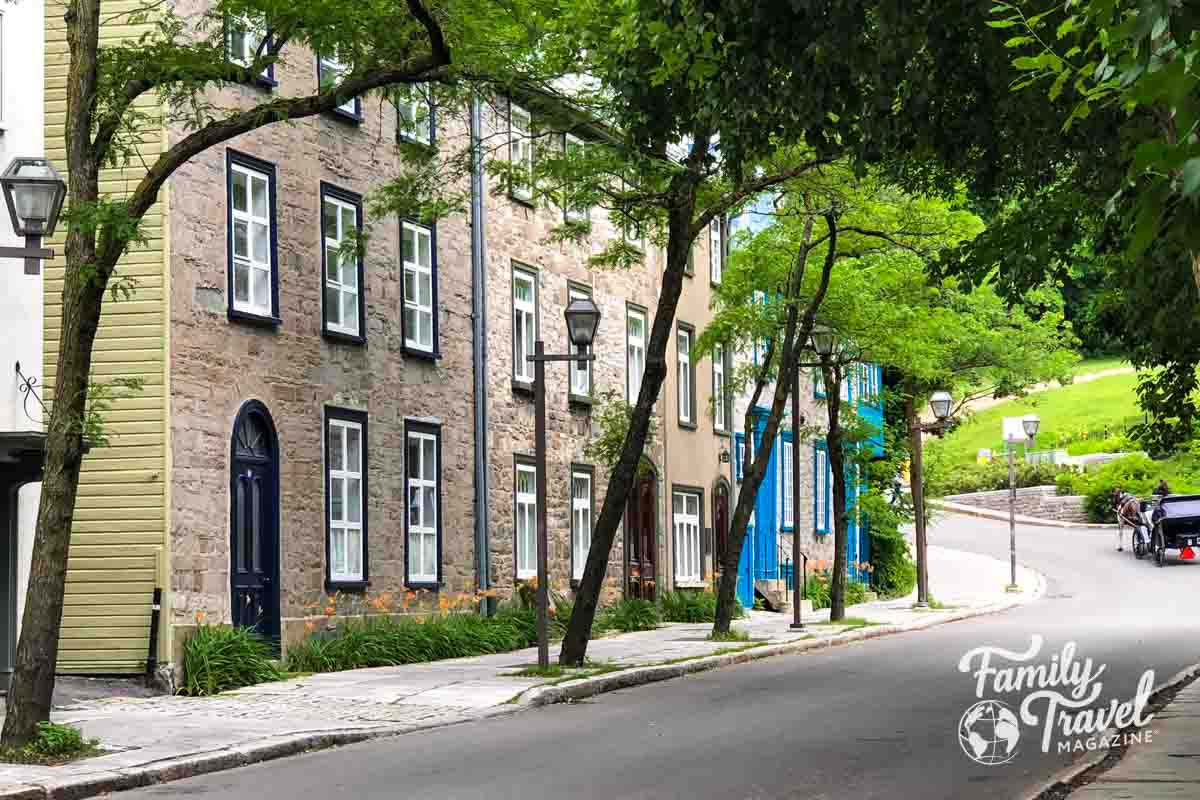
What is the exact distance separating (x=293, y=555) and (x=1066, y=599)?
2363cm

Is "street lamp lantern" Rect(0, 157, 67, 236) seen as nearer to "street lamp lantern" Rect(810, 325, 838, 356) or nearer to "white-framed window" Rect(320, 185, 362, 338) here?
"white-framed window" Rect(320, 185, 362, 338)

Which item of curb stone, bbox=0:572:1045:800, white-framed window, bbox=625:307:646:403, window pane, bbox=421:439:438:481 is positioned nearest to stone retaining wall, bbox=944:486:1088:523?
white-framed window, bbox=625:307:646:403

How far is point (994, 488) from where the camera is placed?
253ft

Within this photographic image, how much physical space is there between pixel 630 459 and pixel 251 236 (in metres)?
5.29

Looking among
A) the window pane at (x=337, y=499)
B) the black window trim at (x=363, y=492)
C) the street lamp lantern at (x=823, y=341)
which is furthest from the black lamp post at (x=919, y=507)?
the window pane at (x=337, y=499)

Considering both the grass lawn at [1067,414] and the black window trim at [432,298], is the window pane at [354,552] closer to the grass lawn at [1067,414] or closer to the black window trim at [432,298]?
the black window trim at [432,298]

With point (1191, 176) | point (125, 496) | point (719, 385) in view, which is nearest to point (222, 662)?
point (125, 496)

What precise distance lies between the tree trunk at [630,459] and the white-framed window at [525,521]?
8006 mm

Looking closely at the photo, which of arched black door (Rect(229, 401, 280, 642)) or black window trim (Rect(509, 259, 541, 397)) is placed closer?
arched black door (Rect(229, 401, 280, 642))

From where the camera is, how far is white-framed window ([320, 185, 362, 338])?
81.8 ft

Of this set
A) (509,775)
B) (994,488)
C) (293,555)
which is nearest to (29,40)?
(293,555)

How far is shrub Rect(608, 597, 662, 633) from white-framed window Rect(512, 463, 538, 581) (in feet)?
6.18

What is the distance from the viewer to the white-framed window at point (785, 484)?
45.6 meters

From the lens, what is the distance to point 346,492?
25.4 m
